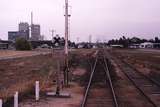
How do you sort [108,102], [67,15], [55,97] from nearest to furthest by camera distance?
[108,102] < [55,97] < [67,15]

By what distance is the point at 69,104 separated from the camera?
1611cm

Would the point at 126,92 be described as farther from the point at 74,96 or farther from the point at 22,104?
the point at 22,104

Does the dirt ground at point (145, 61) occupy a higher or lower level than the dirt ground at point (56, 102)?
lower

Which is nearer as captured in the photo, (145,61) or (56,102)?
(56,102)

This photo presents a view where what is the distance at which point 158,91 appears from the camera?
21.1m

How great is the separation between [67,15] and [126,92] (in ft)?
18.6

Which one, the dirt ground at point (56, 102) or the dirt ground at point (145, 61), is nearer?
the dirt ground at point (56, 102)

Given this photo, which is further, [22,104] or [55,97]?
[55,97]

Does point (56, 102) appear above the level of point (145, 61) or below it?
above

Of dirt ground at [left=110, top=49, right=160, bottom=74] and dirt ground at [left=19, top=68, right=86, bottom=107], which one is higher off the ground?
dirt ground at [left=19, top=68, right=86, bottom=107]

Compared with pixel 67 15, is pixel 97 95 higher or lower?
lower

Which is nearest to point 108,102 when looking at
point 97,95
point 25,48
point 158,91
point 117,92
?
point 97,95

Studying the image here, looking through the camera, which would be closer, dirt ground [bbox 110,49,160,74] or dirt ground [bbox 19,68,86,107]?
dirt ground [bbox 19,68,86,107]

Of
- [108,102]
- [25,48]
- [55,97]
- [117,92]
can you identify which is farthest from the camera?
[25,48]
